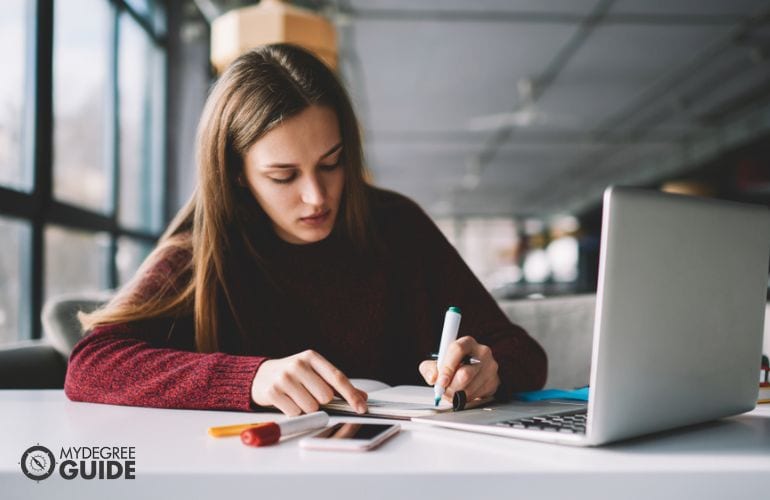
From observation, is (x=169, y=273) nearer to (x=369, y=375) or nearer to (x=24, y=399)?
(x=24, y=399)

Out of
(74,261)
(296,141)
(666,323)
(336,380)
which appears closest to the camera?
(666,323)

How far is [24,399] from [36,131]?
1.66 m

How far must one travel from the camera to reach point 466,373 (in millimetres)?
882

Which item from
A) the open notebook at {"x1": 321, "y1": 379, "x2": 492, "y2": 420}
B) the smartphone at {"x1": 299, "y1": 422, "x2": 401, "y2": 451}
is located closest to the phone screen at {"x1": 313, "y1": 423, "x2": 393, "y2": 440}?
the smartphone at {"x1": 299, "y1": 422, "x2": 401, "y2": 451}

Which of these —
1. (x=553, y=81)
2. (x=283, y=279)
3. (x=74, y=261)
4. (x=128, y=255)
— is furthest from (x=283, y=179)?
(x=553, y=81)

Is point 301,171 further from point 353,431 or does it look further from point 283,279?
point 353,431

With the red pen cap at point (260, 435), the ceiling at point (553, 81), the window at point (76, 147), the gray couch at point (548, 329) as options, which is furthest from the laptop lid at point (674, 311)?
the ceiling at point (553, 81)

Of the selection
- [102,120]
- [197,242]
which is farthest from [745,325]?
[102,120]

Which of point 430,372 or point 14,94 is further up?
point 14,94

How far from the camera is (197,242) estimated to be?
126cm

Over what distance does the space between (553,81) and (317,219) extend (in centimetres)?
512

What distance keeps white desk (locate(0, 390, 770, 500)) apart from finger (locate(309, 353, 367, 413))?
5.2 inches

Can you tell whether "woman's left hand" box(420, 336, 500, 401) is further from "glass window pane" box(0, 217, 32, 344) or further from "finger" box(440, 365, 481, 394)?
"glass window pane" box(0, 217, 32, 344)

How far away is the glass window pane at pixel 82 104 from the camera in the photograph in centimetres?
272
